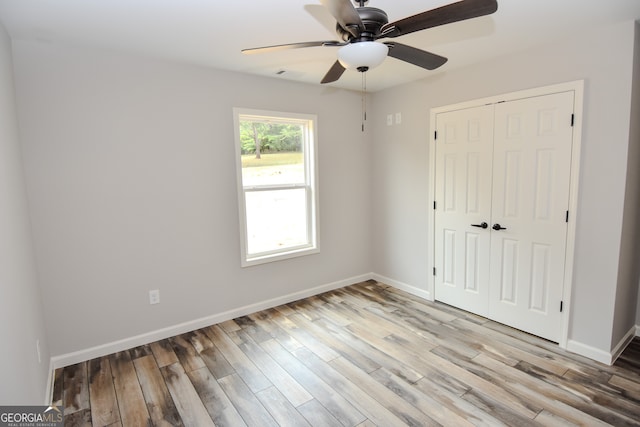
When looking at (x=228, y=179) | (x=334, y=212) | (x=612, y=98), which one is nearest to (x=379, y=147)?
(x=334, y=212)

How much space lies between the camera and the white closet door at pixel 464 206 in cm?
319

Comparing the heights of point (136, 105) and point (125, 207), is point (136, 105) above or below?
above

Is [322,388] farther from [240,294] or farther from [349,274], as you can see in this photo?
[349,274]

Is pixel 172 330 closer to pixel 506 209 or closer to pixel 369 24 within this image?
pixel 369 24

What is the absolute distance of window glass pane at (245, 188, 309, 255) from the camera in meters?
3.58

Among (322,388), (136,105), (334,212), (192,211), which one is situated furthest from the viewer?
(334,212)

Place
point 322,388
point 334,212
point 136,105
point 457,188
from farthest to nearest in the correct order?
point 334,212, point 457,188, point 136,105, point 322,388

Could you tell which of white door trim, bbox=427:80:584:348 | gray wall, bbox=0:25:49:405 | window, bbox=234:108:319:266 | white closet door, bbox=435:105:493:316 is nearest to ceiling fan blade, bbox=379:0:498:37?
white door trim, bbox=427:80:584:348

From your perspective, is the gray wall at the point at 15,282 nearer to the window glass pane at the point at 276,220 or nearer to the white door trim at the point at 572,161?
the window glass pane at the point at 276,220

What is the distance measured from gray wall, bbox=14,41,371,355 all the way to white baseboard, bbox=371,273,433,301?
4.76ft

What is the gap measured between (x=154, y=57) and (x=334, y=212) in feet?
7.93

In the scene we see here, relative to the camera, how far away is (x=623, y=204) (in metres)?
2.39

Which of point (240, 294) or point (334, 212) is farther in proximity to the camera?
point (334, 212)

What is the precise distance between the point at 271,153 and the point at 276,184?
340 mm
